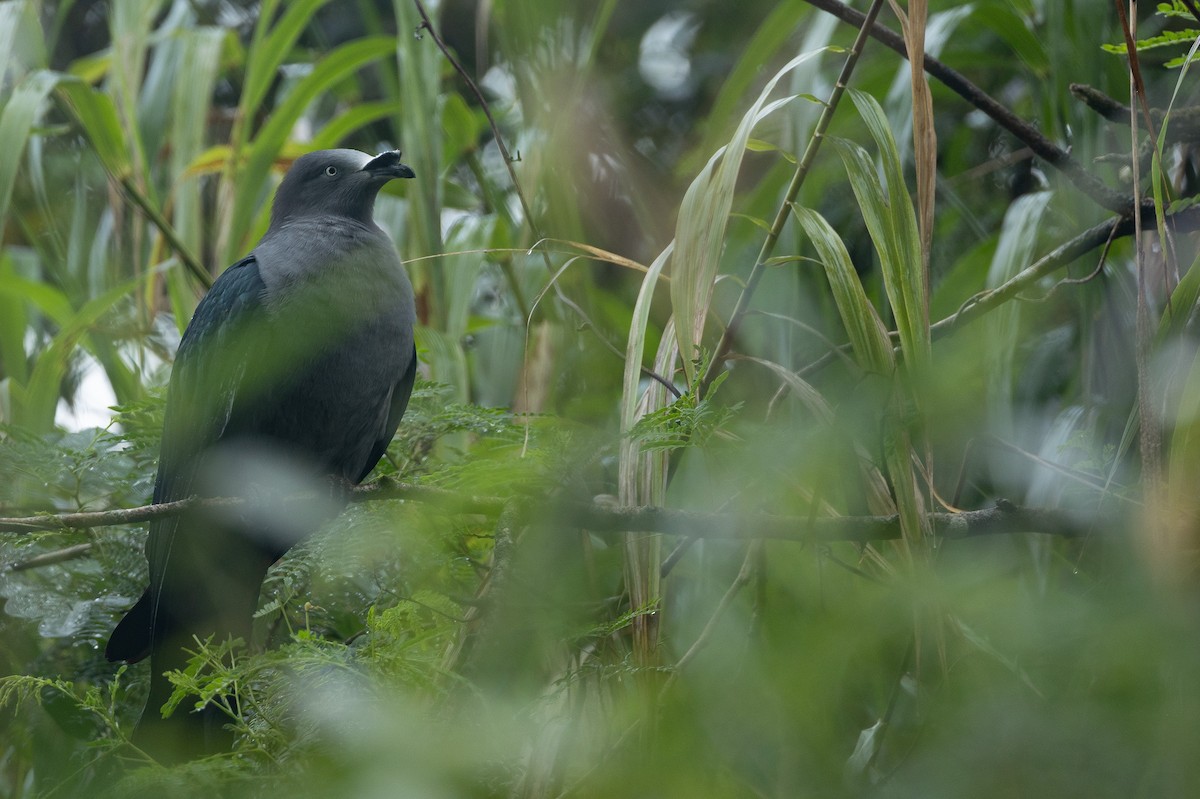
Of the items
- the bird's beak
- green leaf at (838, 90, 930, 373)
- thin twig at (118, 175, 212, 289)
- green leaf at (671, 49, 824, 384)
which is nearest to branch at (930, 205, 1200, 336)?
green leaf at (838, 90, 930, 373)

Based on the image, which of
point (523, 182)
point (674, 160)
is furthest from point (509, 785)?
point (674, 160)

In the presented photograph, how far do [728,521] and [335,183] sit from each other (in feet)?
7.66

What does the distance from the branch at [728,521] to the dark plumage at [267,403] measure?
2.19 feet

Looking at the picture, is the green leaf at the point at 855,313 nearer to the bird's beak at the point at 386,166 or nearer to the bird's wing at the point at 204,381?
the bird's wing at the point at 204,381

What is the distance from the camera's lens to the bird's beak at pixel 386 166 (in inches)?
129

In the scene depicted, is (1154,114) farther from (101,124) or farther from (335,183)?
(101,124)

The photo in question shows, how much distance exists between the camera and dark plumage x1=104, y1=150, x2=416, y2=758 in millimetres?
2631

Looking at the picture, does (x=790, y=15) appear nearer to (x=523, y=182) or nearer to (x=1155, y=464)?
(x=523, y=182)

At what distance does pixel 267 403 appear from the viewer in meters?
2.79

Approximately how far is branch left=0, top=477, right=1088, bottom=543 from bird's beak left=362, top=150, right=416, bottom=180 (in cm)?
165

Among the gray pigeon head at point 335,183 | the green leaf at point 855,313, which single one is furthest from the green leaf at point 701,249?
the gray pigeon head at point 335,183

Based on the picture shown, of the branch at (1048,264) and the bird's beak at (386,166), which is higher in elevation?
the bird's beak at (386,166)

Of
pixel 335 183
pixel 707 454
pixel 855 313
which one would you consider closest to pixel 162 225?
pixel 335 183

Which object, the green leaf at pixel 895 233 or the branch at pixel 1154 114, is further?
the branch at pixel 1154 114
